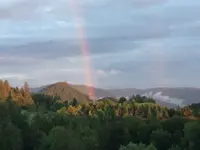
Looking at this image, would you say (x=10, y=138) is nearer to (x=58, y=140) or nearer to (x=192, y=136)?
(x=58, y=140)

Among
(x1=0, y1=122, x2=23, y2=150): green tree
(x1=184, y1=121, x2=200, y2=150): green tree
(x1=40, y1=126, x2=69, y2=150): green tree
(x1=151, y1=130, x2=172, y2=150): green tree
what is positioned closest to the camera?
(x1=40, y1=126, x2=69, y2=150): green tree

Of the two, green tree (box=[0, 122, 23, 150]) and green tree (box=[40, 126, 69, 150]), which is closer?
green tree (box=[40, 126, 69, 150])

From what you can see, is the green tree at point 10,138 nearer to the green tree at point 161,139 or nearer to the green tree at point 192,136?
Answer: the green tree at point 161,139

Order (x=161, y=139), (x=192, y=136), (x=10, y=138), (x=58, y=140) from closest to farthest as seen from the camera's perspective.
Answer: (x=58, y=140), (x=192, y=136), (x=10, y=138), (x=161, y=139)

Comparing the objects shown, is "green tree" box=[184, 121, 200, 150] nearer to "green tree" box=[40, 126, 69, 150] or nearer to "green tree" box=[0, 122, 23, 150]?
"green tree" box=[40, 126, 69, 150]

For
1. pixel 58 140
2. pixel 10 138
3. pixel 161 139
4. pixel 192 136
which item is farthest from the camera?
pixel 161 139

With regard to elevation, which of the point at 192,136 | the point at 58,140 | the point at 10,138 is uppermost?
the point at 58,140

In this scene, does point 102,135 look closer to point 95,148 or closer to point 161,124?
point 95,148

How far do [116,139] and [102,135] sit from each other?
7.24ft

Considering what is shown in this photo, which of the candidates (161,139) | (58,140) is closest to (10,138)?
(58,140)

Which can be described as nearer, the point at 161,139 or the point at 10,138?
the point at 10,138

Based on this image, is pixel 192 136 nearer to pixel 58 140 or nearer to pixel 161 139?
pixel 161 139

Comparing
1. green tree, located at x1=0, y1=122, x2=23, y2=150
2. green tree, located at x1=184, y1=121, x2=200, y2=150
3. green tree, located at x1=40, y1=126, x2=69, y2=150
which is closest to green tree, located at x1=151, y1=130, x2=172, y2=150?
green tree, located at x1=184, y1=121, x2=200, y2=150

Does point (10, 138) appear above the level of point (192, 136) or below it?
below
